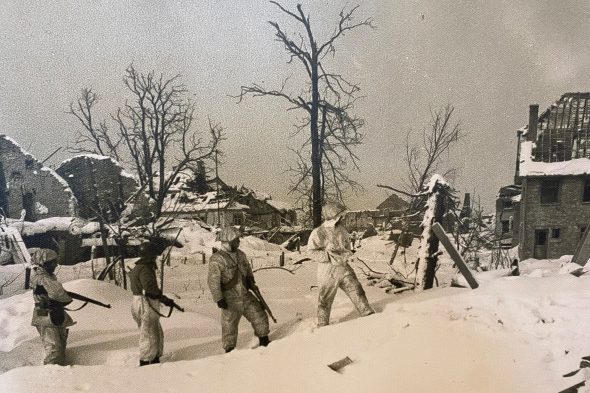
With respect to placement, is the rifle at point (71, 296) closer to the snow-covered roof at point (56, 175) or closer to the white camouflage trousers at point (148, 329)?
the white camouflage trousers at point (148, 329)

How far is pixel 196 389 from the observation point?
3.58 metres

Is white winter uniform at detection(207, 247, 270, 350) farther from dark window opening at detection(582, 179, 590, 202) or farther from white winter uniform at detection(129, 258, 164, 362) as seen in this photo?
dark window opening at detection(582, 179, 590, 202)

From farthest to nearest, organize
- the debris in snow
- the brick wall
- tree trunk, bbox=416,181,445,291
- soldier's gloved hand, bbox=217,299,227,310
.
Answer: tree trunk, bbox=416,181,445,291 < soldier's gloved hand, bbox=217,299,227,310 < the brick wall < the debris in snow

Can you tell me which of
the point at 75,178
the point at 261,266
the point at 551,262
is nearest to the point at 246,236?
the point at 261,266

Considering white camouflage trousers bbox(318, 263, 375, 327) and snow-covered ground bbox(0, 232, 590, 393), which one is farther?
white camouflage trousers bbox(318, 263, 375, 327)

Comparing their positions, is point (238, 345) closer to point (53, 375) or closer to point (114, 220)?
point (53, 375)

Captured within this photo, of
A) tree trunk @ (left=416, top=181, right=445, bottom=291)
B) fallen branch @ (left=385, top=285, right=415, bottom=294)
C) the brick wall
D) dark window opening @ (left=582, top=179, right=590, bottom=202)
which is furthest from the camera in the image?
fallen branch @ (left=385, top=285, right=415, bottom=294)

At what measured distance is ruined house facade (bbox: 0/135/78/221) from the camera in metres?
5.01

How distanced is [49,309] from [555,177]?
6.10 m

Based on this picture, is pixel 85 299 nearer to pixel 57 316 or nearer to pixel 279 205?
pixel 57 316

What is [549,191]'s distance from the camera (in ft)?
15.3

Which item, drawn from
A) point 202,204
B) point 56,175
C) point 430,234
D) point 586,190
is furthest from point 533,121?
point 56,175

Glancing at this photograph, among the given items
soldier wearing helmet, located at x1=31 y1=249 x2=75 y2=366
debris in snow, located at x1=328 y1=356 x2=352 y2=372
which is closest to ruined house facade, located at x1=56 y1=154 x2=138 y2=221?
soldier wearing helmet, located at x1=31 y1=249 x2=75 y2=366

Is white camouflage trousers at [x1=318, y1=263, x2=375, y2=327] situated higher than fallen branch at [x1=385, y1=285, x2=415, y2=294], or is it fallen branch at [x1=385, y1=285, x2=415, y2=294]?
white camouflage trousers at [x1=318, y1=263, x2=375, y2=327]
